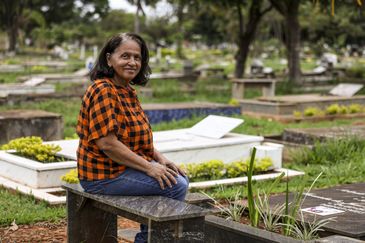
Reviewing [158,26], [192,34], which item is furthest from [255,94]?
[192,34]

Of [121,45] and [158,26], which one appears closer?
[121,45]

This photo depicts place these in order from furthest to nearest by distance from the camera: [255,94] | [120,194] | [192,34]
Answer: [192,34] < [255,94] < [120,194]

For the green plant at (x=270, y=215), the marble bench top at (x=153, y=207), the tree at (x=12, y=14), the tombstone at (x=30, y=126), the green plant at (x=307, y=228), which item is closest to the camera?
the marble bench top at (x=153, y=207)

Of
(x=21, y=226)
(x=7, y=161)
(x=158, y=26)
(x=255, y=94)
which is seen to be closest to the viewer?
(x=21, y=226)

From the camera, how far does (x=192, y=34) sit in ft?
259

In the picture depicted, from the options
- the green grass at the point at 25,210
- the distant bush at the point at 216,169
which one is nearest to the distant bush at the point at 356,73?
the distant bush at the point at 216,169

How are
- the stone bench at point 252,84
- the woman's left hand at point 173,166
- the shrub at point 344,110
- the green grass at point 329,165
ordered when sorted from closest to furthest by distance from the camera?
1. the woman's left hand at point 173,166
2. the green grass at point 329,165
3. the shrub at point 344,110
4. the stone bench at point 252,84

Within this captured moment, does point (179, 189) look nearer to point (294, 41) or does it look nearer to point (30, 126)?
point (30, 126)

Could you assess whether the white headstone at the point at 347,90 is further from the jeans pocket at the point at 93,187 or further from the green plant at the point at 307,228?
the jeans pocket at the point at 93,187

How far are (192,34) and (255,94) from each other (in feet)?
191

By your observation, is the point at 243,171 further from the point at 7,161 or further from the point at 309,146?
the point at 7,161

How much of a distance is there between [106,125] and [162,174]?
0.46 m

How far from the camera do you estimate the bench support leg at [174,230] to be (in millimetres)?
4473

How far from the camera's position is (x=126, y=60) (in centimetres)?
486
